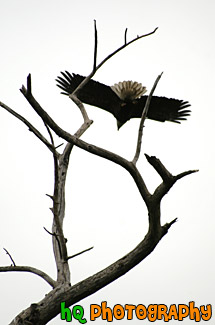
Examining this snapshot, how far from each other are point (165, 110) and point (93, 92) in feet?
3.87

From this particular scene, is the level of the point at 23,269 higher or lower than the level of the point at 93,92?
lower

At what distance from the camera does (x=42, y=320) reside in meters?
2.72

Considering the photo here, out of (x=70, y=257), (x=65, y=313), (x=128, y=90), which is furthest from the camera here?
(x=128, y=90)

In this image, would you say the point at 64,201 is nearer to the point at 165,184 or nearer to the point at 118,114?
the point at 165,184

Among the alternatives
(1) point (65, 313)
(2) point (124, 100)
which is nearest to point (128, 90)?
(2) point (124, 100)

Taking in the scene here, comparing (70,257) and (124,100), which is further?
(124,100)

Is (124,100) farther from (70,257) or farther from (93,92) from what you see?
(70,257)

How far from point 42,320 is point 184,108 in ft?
17.0

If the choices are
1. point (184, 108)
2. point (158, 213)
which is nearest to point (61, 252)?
point (158, 213)

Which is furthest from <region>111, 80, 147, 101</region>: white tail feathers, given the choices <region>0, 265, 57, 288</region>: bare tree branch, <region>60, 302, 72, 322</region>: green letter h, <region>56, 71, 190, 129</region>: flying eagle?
<region>60, 302, 72, 322</region>: green letter h

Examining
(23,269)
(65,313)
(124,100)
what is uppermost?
(124,100)

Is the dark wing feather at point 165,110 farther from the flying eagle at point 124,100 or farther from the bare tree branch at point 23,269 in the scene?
the bare tree branch at point 23,269

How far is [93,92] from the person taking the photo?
23.5ft

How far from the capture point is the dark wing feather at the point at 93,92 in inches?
274
